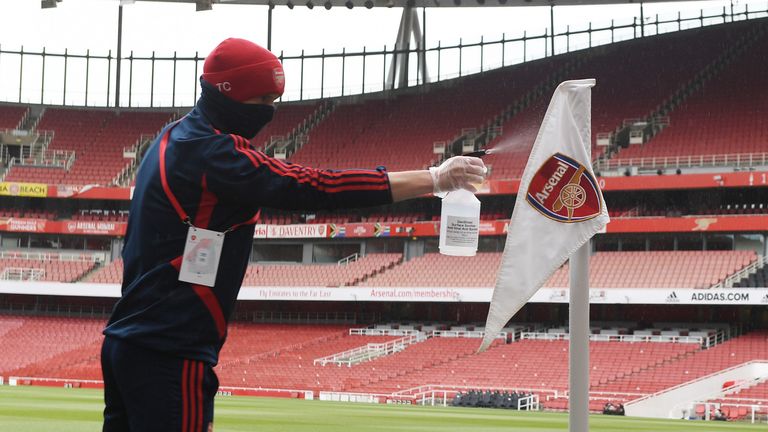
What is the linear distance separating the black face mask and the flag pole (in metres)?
1.86

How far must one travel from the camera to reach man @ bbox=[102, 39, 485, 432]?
3156 millimetres

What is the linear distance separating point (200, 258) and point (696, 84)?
49118 millimetres

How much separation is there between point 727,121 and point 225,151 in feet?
150

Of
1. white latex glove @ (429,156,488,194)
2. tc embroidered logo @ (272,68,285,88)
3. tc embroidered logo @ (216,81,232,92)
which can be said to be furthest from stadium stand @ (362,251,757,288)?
tc embroidered logo @ (216,81,232,92)

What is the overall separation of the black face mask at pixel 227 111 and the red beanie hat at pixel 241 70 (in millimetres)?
22

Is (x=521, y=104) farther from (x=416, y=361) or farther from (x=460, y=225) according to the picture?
(x=460, y=225)

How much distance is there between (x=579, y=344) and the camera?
4.71 metres

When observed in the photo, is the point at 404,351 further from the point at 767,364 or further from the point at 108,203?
the point at 108,203

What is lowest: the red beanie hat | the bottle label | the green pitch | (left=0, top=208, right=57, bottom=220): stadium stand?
the green pitch

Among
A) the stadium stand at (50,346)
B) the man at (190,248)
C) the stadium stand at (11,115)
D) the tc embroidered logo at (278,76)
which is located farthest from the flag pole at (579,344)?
the stadium stand at (11,115)

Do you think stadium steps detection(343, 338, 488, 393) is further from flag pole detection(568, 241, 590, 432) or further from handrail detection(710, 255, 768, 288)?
flag pole detection(568, 241, 590, 432)

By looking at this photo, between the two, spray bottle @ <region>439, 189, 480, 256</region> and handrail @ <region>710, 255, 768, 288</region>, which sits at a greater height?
handrail @ <region>710, 255, 768, 288</region>

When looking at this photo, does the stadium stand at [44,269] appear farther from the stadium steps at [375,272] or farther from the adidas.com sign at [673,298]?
the adidas.com sign at [673,298]

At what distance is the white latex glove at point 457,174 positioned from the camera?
3.42 metres
